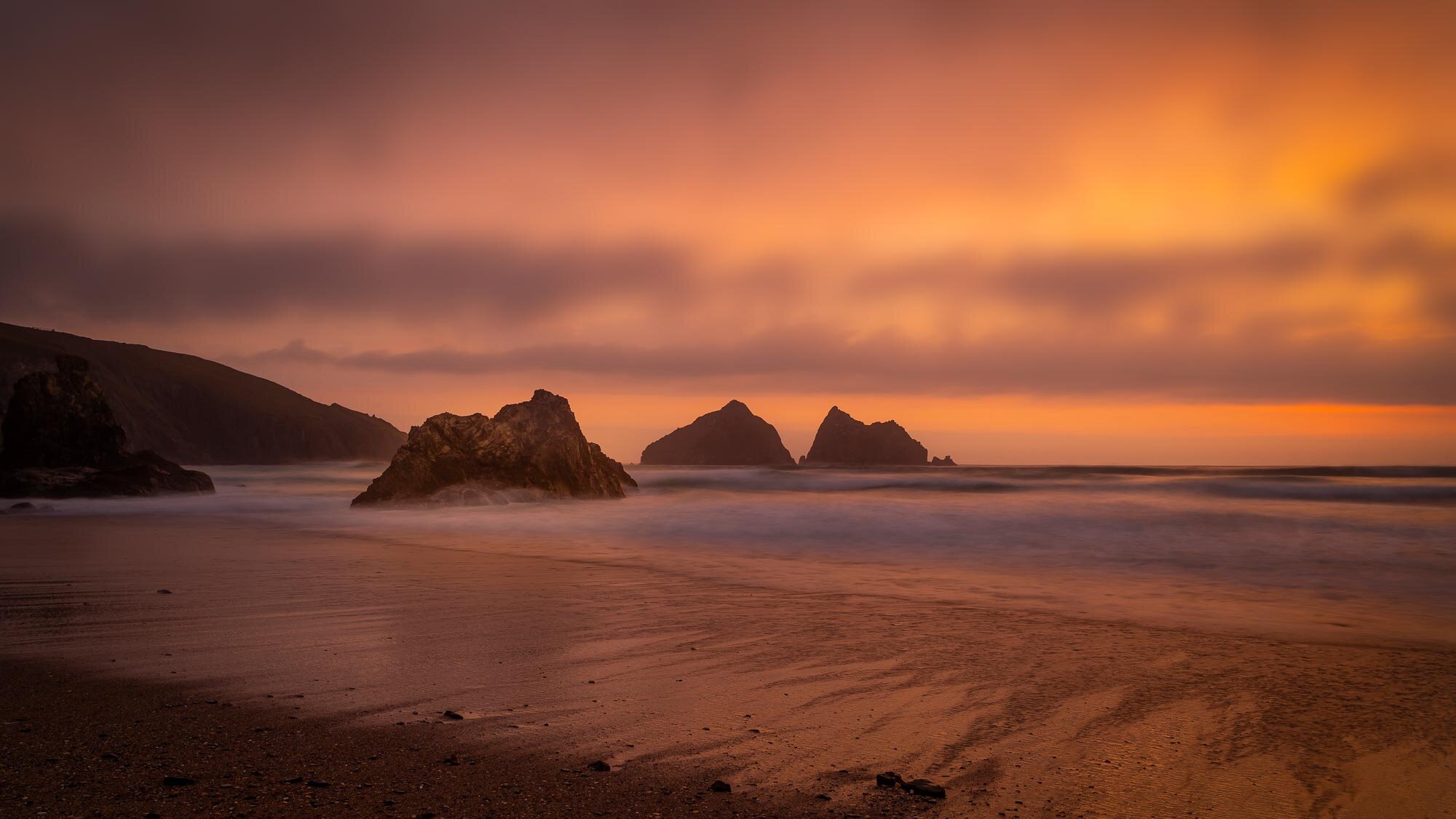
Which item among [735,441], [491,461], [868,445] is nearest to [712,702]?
[491,461]

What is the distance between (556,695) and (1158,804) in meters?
3.10

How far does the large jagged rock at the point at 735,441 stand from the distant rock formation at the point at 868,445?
11979 mm

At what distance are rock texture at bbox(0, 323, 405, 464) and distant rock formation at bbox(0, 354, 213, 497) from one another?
202 ft

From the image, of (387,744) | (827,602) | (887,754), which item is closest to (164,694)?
(387,744)

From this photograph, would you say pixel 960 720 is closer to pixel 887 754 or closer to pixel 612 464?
pixel 887 754

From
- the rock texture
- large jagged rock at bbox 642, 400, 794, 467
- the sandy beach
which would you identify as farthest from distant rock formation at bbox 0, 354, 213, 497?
large jagged rock at bbox 642, 400, 794, 467

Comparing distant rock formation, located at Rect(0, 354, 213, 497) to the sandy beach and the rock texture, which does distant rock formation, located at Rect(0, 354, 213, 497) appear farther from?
the rock texture

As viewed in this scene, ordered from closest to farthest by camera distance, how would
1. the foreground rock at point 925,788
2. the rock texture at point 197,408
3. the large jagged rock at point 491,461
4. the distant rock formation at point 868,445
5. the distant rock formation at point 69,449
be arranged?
the foreground rock at point 925,788, the large jagged rock at point 491,461, the distant rock formation at point 69,449, the rock texture at point 197,408, the distant rock formation at point 868,445

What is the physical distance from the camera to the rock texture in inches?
3765

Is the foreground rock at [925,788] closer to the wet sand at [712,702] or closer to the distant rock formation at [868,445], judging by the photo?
the wet sand at [712,702]

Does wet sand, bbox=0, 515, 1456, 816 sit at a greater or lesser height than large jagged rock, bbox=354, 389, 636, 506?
lesser

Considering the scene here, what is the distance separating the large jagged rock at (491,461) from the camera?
89.6 ft

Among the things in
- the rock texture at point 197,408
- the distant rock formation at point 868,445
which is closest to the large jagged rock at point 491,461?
the rock texture at point 197,408

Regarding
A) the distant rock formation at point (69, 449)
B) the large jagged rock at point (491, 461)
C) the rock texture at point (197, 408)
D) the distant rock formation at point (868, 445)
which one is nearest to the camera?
the large jagged rock at point (491, 461)
